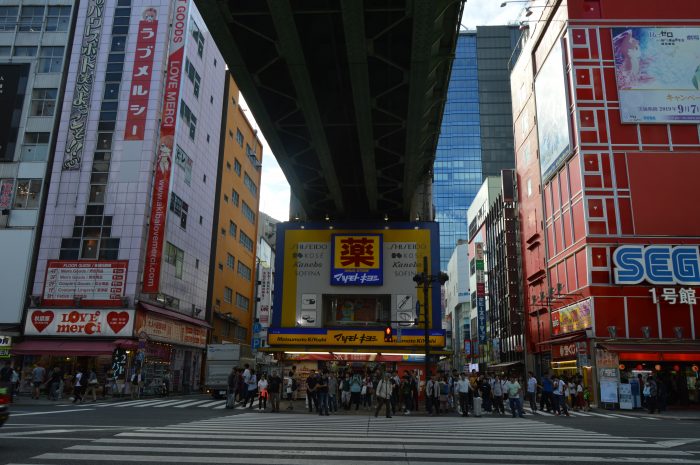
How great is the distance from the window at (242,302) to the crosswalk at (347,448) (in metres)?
48.1

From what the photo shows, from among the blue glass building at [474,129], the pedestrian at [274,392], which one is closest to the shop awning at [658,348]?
the pedestrian at [274,392]

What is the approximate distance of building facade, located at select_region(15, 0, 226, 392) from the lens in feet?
110

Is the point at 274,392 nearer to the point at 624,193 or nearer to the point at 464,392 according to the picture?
the point at 464,392

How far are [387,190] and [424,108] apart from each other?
11913 millimetres

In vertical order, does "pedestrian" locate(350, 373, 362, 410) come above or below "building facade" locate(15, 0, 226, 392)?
below

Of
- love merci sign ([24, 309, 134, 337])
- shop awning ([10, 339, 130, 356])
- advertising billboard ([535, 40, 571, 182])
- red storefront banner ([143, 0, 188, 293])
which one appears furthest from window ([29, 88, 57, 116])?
advertising billboard ([535, 40, 571, 182])

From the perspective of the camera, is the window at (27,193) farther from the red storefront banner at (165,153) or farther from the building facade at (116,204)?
the red storefront banner at (165,153)

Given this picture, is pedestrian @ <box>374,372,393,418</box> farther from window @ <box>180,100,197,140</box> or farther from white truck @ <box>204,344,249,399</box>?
window @ <box>180,100,197,140</box>

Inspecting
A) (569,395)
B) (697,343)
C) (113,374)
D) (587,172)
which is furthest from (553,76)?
(113,374)

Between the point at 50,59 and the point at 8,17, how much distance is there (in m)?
5.35

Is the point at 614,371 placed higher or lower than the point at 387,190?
lower

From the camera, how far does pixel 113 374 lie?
1265 inches

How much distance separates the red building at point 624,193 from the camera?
30.9m

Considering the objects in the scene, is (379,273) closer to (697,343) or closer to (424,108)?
(424,108)
